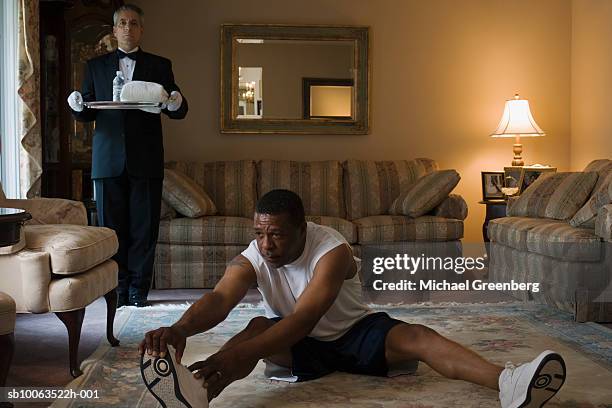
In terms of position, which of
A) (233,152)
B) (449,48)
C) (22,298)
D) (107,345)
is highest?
(449,48)

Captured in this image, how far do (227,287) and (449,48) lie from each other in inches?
165

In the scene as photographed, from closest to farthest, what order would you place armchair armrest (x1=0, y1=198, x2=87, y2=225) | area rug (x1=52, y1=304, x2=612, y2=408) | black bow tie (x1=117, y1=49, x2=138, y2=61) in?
area rug (x1=52, y1=304, x2=612, y2=408), armchair armrest (x1=0, y1=198, x2=87, y2=225), black bow tie (x1=117, y1=49, x2=138, y2=61)

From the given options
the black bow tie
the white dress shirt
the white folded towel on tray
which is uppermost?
the black bow tie

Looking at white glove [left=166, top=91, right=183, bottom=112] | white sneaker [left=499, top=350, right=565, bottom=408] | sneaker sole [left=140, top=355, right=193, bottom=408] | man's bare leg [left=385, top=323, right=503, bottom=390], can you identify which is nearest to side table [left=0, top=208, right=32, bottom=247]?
sneaker sole [left=140, top=355, right=193, bottom=408]

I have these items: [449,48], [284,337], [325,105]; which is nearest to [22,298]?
[284,337]

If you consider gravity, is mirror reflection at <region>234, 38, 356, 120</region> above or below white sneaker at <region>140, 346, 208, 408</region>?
above

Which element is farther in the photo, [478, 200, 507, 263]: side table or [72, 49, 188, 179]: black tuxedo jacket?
[478, 200, 507, 263]: side table

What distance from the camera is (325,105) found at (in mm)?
6312

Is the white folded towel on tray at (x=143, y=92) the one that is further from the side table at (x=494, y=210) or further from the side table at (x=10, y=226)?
the side table at (x=494, y=210)

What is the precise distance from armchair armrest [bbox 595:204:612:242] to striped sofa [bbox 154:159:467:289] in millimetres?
1328

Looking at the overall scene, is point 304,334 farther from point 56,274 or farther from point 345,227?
point 345,227

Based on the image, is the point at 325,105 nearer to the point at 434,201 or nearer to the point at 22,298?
the point at 434,201

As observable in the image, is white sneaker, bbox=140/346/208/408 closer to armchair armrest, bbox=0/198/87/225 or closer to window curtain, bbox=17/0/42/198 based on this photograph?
armchair armrest, bbox=0/198/87/225

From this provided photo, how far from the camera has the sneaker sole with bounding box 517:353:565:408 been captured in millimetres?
2260
